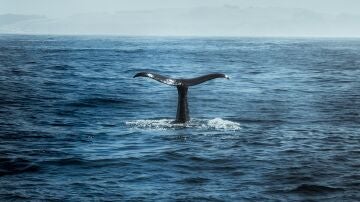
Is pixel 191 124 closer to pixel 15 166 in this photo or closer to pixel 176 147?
pixel 176 147

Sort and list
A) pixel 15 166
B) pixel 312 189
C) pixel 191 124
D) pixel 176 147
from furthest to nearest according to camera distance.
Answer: pixel 191 124 < pixel 176 147 < pixel 15 166 < pixel 312 189

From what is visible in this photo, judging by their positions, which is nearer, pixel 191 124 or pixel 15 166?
pixel 15 166

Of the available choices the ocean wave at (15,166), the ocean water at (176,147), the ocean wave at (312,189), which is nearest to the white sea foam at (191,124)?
the ocean water at (176,147)

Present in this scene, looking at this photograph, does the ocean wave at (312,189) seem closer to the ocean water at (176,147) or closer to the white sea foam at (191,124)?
the ocean water at (176,147)

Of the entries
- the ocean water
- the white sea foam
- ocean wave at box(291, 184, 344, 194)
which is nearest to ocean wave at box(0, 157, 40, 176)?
the ocean water

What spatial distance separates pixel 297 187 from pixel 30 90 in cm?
2401

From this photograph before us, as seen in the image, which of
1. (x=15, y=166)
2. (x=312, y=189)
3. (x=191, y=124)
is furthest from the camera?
(x=191, y=124)

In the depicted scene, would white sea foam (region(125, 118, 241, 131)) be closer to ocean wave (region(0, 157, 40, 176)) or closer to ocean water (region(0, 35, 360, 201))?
ocean water (region(0, 35, 360, 201))

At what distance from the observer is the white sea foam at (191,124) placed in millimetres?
20769

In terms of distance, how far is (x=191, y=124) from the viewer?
69.4 ft

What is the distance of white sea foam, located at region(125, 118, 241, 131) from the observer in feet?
68.1

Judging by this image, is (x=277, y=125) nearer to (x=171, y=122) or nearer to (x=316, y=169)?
(x=171, y=122)

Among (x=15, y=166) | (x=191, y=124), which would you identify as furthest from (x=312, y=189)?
(x=191, y=124)

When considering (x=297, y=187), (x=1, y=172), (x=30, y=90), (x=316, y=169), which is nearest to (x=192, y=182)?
(x=297, y=187)
